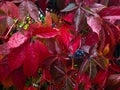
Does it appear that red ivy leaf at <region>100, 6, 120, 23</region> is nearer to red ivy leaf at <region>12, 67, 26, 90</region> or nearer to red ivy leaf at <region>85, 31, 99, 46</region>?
red ivy leaf at <region>85, 31, 99, 46</region>

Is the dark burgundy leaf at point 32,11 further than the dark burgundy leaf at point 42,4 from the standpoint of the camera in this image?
No

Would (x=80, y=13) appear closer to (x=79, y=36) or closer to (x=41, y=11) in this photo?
(x=79, y=36)

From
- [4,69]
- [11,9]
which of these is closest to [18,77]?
[4,69]

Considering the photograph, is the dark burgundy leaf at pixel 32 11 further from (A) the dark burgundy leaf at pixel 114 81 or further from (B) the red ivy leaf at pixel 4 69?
(A) the dark burgundy leaf at pixel 114 81

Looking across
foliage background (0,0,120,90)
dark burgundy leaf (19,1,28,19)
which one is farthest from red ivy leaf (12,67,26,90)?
dark burgundy leaf (19,1,28,19)

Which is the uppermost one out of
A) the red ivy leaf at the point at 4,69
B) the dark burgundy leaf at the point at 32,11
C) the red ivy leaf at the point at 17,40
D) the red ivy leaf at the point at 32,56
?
the dark burgundy leaf at the point at 32,11

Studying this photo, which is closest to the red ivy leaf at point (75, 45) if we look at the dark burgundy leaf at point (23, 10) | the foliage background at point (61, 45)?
the foliage background at point (61, 45)

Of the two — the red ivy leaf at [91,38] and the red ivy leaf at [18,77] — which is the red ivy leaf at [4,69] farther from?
the red ivy leaf at [91,38]

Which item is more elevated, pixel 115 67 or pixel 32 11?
pixel 32 11

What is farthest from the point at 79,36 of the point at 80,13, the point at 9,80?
the point at 9,80

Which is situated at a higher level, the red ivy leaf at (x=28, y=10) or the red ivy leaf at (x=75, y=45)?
the red ivy leaf at (x=28, y=10)

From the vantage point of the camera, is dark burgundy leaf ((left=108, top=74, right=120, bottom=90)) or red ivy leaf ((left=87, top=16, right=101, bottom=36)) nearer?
red ivy leaf ((left=87, top=16, right=101, bottom=36))

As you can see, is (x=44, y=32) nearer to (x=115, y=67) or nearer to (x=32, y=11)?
(x=32, y=11)
